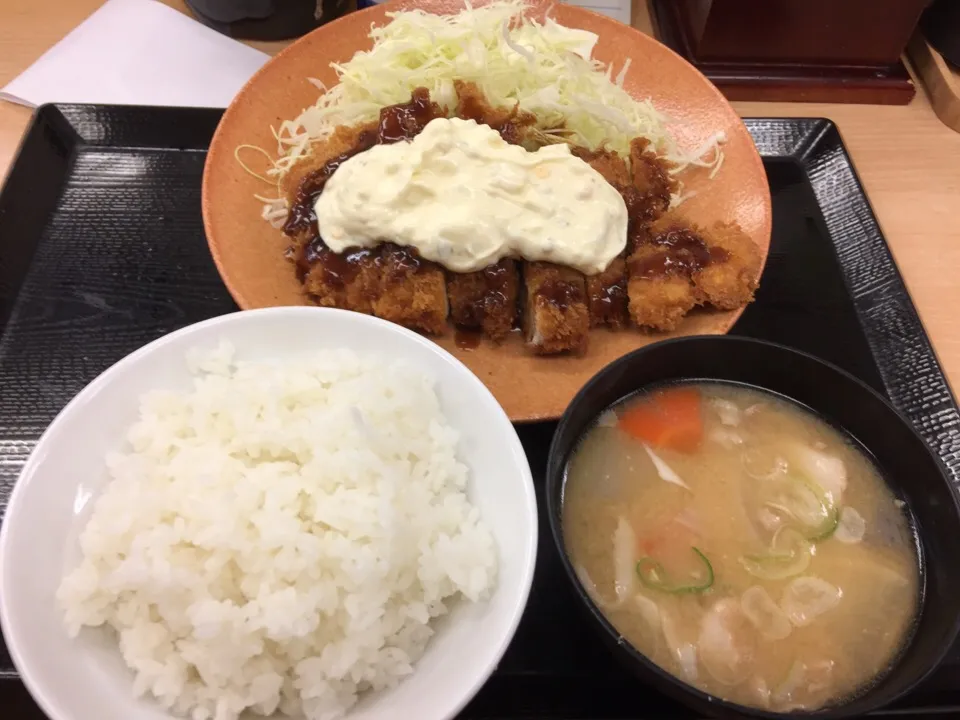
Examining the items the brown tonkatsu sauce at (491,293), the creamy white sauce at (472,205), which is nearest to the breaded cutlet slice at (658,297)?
the creamy white sauce at (472,205)

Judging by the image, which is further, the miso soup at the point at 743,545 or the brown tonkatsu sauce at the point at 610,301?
the brown tonkatsu sauce at the point at 610,301

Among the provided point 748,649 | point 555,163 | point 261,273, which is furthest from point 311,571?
point 555,163

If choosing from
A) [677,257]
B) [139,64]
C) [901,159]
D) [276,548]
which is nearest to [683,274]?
[677,257]

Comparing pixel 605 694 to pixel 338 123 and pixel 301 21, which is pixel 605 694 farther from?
pixel 301 21

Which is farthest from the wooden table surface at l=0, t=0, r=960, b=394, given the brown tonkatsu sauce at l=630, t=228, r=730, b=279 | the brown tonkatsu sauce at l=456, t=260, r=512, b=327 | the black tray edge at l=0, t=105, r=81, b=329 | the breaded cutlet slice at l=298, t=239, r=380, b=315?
the brown tonkatsu sauce at l=456, t=260, r=512, b=327

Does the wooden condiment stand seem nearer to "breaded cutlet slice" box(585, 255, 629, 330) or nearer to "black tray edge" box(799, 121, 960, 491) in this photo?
"black tray edge" box(799, 121, 960, 491)

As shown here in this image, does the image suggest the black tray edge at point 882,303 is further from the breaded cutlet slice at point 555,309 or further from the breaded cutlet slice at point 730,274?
the breaded cutlet slice at point 555,309
